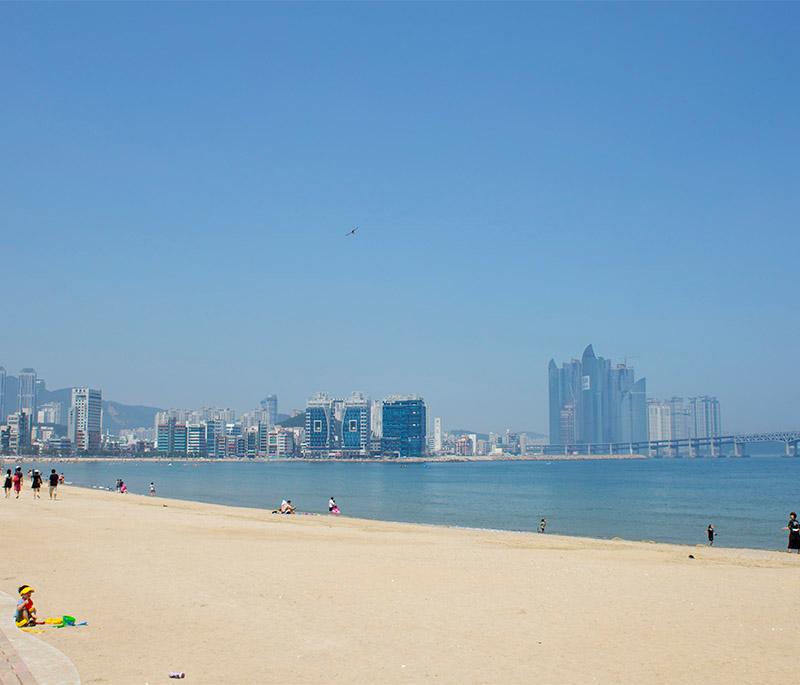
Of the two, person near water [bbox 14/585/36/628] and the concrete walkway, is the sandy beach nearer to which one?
the concrete walkway

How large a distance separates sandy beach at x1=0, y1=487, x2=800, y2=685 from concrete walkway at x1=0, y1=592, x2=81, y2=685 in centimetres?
23

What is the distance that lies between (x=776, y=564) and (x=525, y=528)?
795 inches

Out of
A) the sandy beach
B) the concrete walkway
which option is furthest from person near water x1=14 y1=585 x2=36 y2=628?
the sandy beach

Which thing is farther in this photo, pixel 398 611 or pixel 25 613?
pixel 398 611

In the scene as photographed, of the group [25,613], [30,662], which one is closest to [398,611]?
[25,613]

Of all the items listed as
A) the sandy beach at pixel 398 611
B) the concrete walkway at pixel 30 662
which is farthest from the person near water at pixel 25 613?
the sandy beach at pixel 398 611

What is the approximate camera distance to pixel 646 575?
65.7 feet

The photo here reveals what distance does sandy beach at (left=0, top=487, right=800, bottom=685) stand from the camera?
10.3 metres

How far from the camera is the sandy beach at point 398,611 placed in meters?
10.3

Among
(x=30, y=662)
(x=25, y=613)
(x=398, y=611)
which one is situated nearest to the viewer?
(x=30, y=662)

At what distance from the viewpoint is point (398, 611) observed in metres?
14.2

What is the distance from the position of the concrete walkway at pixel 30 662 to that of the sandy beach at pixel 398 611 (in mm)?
234

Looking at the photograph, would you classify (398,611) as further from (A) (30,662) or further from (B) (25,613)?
(A) (30,662)

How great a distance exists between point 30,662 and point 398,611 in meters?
6.54
